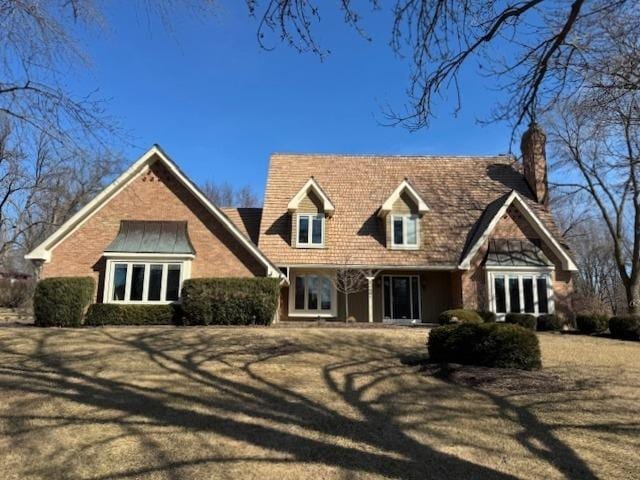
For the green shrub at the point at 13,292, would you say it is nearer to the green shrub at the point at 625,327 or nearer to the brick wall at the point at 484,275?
the brick wall at the point at 484,275

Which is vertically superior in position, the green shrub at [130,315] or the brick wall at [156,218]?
the brick wall at [156,218]

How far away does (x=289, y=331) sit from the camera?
15336mm

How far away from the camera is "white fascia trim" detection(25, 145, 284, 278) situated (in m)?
19.6

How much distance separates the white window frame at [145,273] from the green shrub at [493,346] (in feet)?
39.6

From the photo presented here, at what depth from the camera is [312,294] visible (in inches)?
922

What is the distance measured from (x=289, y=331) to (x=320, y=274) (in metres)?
8.23

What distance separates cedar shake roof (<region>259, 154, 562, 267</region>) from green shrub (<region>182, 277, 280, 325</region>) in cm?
459

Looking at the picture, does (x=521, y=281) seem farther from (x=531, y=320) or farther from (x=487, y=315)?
(x=487, y=315)

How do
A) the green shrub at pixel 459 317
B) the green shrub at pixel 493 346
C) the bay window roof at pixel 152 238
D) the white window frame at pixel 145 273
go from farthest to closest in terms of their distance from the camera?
1. the bay window roof at pixel 152 238
2. the white window frame at pixel 145 273
3. the green shrub at pixel 459 317
4. the green shrub at pixel 493 346

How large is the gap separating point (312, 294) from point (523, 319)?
963 cm

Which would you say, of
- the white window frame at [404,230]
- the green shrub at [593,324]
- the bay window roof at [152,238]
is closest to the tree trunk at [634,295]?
the green shrub at [593,324]

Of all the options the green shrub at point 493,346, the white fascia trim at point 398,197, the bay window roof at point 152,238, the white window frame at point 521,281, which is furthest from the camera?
the white fascia trim at point 398,197

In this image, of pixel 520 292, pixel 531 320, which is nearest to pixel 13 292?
pixel 520 292

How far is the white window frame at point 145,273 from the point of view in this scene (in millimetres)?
19078
